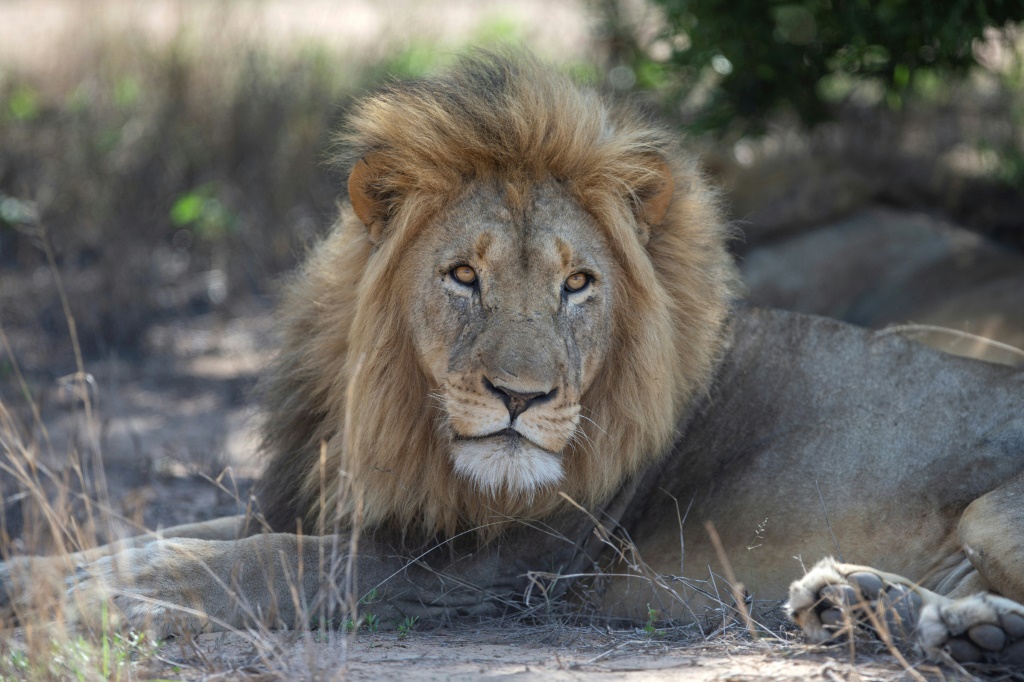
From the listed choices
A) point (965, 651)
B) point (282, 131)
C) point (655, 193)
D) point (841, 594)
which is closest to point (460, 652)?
point (841, 594)

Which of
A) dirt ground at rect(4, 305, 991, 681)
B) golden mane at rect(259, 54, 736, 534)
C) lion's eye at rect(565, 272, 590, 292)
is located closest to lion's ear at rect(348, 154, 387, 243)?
golden mane at rect(259, 54, 736, 534)

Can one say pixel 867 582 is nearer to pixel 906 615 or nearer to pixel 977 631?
pixel 906 615

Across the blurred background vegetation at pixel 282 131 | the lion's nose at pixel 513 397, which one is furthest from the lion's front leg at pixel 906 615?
the blurred background vegetation at pixel 282 131

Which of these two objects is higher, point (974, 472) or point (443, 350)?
point (443, 350)

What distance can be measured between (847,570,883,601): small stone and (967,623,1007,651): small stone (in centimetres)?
29

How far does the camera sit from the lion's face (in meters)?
3.25

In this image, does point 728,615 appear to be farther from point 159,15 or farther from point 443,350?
point 159,15

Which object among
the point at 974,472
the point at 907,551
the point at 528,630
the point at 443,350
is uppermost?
the point at 443,350

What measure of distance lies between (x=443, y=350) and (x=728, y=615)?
117 cm

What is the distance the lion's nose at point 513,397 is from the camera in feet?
10.5

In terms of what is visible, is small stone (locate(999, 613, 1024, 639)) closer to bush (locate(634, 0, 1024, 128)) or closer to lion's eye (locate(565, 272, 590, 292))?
lion's eye (locate(565, 272, 590, 292))

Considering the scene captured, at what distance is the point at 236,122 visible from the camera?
954 centimetres

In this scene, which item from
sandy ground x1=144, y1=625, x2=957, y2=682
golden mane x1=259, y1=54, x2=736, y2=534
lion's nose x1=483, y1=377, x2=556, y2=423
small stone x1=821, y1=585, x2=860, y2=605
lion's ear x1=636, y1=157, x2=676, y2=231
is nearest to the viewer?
sandy ground x1=144, y1=625, x2=957, y2=682

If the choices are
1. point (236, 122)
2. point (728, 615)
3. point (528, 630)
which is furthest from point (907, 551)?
point (236, 122)
